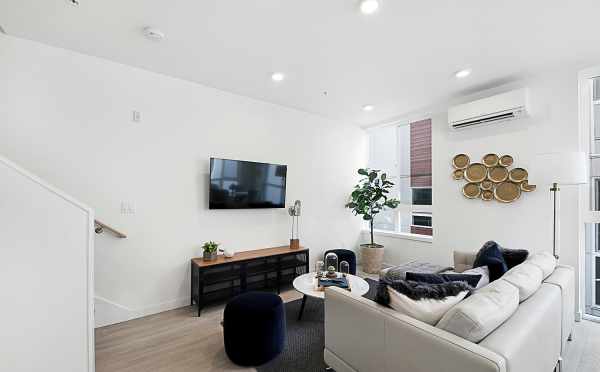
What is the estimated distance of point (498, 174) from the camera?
3.39 metres

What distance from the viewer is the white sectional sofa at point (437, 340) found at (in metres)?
1.10

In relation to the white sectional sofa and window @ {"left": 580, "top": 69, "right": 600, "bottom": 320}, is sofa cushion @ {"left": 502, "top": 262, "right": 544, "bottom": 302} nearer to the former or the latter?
the white sectional sofa

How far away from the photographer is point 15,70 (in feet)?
7.60

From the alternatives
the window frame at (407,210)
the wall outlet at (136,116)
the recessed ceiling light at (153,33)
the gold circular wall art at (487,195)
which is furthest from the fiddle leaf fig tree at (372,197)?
the recessed ceiling light at (153,33)

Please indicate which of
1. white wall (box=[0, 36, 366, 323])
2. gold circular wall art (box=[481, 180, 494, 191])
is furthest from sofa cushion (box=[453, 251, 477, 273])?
white wall (box=[0, 36, 366, 323])

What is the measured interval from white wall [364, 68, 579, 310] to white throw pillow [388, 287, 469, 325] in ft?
7.45

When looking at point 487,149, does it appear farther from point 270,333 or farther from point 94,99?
point 94,99

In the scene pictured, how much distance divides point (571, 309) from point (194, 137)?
13.3 ft

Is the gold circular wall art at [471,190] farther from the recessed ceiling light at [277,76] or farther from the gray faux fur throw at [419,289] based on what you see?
the recessed ceiling light at [277,76]

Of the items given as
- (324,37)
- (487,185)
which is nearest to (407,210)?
(487,185)

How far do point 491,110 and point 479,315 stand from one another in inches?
119

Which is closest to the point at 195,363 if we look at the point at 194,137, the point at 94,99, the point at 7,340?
the point at 7,340

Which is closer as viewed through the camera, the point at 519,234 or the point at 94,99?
the point at 94,99

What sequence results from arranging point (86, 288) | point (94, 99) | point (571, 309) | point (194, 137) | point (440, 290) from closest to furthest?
point (440, 290), point (86, 288), point (571, 309), point (94, 99), point (194, 137)
